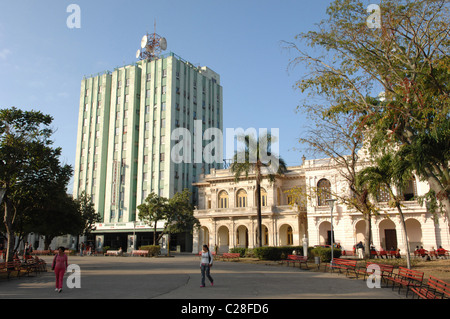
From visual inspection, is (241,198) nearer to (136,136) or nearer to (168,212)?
(168,212)

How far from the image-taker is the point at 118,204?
58906 millimetres

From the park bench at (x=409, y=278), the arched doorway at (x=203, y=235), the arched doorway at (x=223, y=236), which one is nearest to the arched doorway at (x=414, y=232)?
the arched doorway at (x=223, y=236)

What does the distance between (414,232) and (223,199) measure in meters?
24.3

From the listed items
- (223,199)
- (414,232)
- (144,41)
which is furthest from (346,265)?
(144,41)

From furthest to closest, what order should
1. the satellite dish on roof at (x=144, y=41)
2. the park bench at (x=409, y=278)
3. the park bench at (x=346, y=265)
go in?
the satellite dish on roof at (x=144, y=41), the park bench at (x=346, y=265), the park bench at (x=409, y=278)

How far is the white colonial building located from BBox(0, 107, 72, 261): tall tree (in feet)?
69.2

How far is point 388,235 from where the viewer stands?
39.6 metres

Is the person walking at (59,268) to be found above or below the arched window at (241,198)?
below

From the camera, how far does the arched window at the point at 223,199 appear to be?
167 ft

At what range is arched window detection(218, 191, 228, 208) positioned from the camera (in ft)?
167

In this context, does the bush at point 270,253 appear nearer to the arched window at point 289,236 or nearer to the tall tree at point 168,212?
the tall tree at point 168,212
